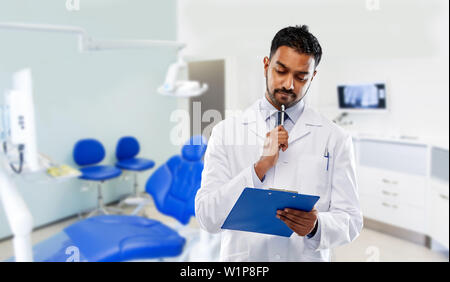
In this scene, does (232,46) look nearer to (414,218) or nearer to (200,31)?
(200,31)

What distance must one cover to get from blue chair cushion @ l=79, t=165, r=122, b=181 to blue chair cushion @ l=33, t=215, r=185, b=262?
1.32 metres

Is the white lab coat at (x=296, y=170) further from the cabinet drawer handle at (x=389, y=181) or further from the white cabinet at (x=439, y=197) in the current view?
the cabinet drawer handle at (x=389, y=181)

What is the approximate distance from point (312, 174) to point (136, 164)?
2.94 metres

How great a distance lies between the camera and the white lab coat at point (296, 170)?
40 cm

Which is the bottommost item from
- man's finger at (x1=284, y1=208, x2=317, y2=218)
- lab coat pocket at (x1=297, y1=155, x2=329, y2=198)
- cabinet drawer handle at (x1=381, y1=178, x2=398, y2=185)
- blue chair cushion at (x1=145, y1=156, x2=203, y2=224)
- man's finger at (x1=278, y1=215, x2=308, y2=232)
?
cabinet drawer handle at (x1=381, y1=178, x2=398, y2=185)

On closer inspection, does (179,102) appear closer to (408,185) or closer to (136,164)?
(408,185)

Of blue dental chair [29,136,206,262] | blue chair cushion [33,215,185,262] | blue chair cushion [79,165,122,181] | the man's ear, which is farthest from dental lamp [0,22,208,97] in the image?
blue chair cushion [79,165,122,181]

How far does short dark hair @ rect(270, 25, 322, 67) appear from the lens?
0.34 meters

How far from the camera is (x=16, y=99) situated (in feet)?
2.89

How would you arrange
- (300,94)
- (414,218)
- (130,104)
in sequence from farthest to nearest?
(130,104) → (414,218) → (300,94)

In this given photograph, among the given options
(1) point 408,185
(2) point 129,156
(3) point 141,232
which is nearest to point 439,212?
(1) point 408,185

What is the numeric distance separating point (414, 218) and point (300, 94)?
2.78m

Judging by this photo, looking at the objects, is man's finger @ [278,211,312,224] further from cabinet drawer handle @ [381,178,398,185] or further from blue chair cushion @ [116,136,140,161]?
blue chair cushion @ [116,136,140,161]
